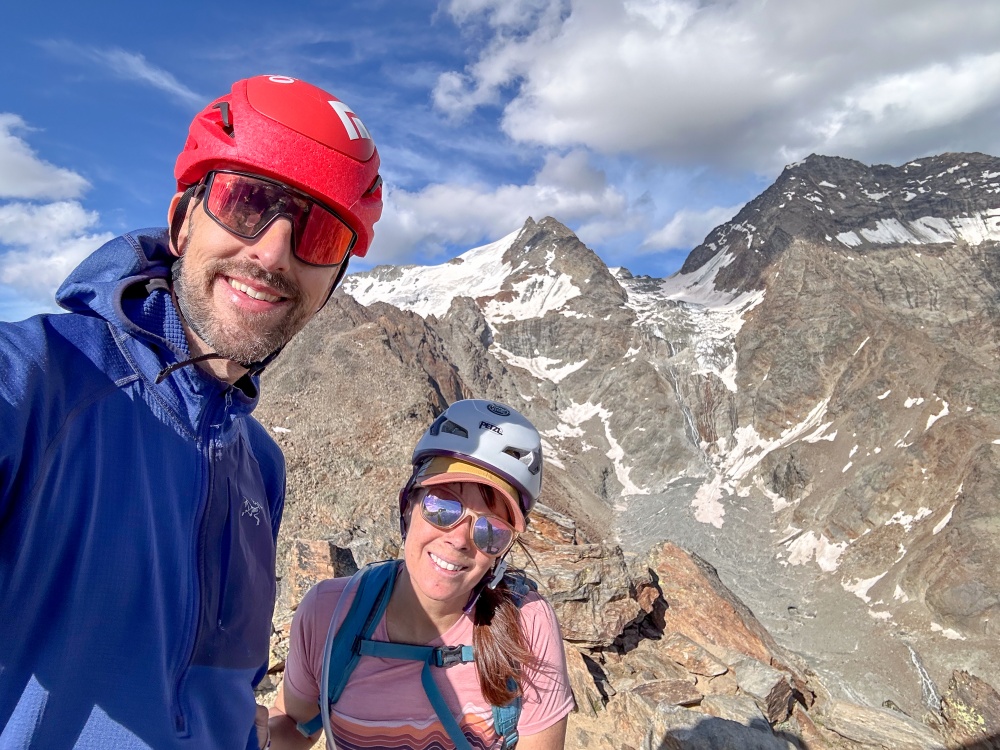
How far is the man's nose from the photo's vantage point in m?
2.91

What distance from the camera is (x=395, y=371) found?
73875 millimetres

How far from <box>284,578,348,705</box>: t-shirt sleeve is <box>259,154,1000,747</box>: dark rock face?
26.8 feet

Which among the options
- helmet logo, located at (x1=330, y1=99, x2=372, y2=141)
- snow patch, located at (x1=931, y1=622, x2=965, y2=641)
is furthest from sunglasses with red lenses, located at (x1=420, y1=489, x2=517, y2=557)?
snow patch, located at (x1=931, y1=622, x2=965, y2=641)

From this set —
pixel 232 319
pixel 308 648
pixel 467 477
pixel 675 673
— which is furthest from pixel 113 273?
pixel 675 673

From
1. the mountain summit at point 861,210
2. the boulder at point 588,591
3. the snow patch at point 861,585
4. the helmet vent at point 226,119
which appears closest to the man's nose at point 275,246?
the helmet vent at point 226,119

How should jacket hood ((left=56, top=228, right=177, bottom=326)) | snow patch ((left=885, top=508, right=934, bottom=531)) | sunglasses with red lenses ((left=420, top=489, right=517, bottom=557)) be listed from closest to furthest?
1. jacket hood ((left=56, top=228, right=177, bottom=326))
2. sunglasses with red lenses ((left=420, top=489, right=517, bottom=557))
3. snow patch ((left=885, top=508, right=934, bottom=531))

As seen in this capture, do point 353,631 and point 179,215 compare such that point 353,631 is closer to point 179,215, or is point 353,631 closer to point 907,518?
point 179,215

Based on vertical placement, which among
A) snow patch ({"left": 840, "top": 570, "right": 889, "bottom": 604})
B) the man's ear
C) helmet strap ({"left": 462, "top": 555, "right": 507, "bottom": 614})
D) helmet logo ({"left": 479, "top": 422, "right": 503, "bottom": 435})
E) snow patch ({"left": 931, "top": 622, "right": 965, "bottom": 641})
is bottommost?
snow patch ({"left": 931, "top": 622, "right": 965, "bottom": 641})

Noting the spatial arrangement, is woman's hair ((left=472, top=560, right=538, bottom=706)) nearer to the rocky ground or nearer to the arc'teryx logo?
the arc'teryx logo

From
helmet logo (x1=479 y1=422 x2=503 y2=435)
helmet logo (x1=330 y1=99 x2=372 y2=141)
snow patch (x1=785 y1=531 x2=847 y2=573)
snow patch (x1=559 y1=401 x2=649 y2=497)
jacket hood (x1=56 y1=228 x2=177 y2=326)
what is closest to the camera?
jacket hood (x1=56 y1=228 x2=177 y2=326)

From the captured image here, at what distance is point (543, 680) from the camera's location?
3.77m

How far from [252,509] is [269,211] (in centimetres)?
158

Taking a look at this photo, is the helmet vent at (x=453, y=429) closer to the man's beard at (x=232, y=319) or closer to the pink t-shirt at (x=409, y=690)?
the pink t-shirt at (x=409, y=690)

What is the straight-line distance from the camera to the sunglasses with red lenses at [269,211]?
2.99 meters
